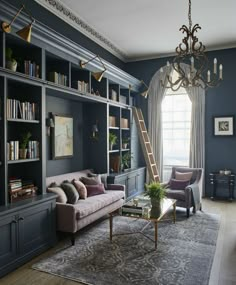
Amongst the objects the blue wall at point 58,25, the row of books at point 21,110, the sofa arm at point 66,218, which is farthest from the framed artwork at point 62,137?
the blue wall at point 58,25

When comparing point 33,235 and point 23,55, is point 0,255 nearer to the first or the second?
point 33,235

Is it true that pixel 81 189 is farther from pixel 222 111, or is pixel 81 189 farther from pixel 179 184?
pixel 222 111

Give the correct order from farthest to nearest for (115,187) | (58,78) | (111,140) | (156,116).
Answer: (156,116)
(111,140)
(115,187)
(58,78)

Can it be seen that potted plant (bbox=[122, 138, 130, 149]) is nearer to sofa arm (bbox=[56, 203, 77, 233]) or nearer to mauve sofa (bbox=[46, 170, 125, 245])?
mauve sofa (bbox=[46, 170, 125, 245])

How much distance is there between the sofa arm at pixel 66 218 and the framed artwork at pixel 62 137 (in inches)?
51.8

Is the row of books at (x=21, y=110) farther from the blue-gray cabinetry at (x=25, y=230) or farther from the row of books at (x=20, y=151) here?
the blue-gray cabinetry at (x=25, y=230)

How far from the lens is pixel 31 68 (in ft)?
11.9

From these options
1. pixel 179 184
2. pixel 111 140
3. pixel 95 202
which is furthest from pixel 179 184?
pixel 95 202

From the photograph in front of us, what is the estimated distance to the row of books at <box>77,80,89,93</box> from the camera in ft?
15.6

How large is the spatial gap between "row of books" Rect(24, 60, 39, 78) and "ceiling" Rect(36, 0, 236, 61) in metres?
1.37

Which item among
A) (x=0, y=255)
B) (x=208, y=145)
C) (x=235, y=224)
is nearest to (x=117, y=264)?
(x=0, y=255)

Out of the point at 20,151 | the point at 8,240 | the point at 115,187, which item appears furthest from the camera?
the point at 115,187

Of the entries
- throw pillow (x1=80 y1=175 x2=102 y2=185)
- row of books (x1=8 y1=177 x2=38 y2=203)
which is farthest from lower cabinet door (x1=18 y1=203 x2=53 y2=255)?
throw pillow (x1=80 y1=175 x2=102 y2=185)

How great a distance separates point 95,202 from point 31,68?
2252mm
